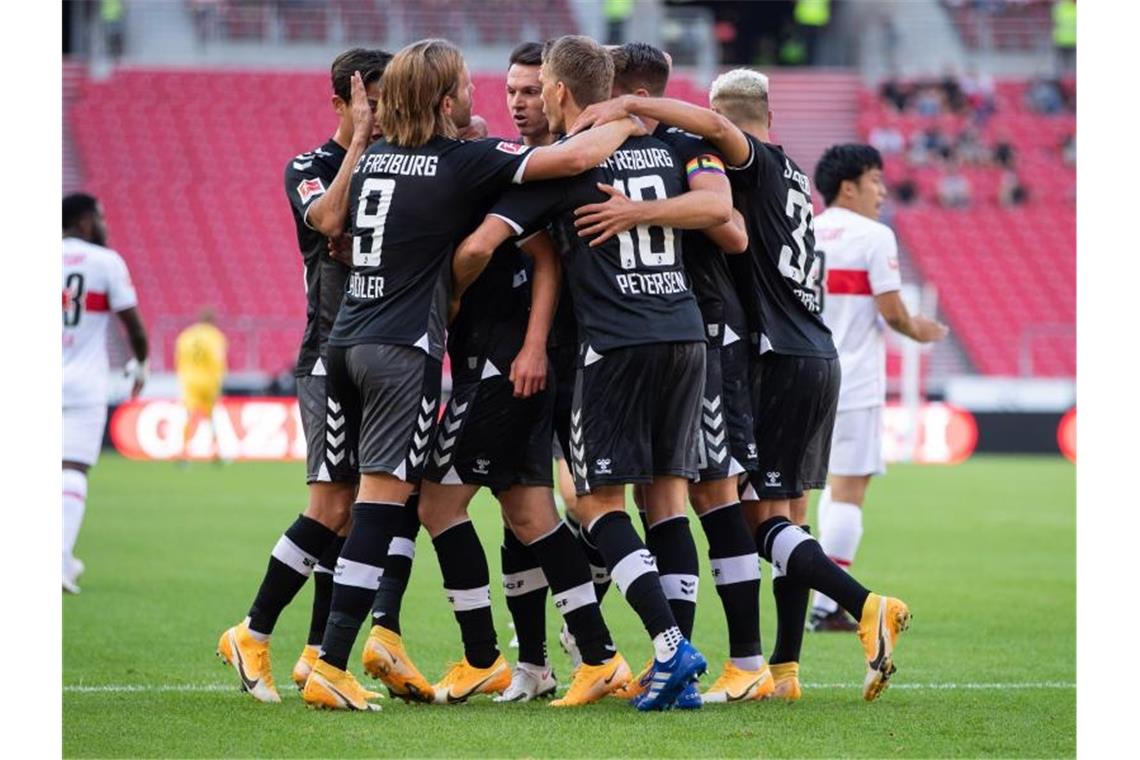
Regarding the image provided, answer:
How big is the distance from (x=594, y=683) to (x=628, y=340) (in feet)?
3.87

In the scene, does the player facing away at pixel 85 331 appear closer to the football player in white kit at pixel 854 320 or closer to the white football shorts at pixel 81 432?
the white football shorts at pixel 81 432

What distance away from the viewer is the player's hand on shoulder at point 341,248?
6027 millimetres

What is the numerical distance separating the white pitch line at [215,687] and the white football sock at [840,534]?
2.04 metres

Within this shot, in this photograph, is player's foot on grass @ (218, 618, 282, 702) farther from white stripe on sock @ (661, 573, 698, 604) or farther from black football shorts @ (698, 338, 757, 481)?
black football shorts @ (698, 338, 757, 481)

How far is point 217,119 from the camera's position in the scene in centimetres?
3506

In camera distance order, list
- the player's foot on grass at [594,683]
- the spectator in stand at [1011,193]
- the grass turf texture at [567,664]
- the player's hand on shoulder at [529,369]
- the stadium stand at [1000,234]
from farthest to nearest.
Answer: the spectator in stand at [1011,193] < the stadium stand at [1000,234] < the player's foot on grass at [594,683] < the player's hand on shoulder at [529,369] < the grass turf texture at [567,664]

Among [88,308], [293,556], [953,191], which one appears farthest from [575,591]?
[953,191]

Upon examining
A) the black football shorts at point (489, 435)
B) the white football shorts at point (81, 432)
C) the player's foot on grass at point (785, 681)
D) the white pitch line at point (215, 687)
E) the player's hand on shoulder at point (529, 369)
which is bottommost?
the white pitch line at point (215, 687)

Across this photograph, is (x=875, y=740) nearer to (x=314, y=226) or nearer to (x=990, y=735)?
(x=990, y=735)

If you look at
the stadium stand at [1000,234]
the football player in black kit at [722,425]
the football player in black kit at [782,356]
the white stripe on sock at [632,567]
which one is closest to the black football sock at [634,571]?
the white stripe on sock at [632,567]

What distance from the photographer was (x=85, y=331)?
10.1 meters

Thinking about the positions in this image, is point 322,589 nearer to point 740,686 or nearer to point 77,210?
point 740,686
